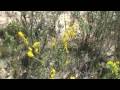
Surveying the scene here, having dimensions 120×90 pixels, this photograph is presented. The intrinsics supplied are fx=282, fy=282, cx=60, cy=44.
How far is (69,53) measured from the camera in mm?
4012

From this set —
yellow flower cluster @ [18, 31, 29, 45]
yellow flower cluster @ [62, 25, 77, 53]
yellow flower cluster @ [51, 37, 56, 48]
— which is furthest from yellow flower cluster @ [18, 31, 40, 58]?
yellow flower cluster @ [62, 25, 77, 53]

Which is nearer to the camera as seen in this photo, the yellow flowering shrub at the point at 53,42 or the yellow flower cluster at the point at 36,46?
the yellow flower cluster at the point at 36,46

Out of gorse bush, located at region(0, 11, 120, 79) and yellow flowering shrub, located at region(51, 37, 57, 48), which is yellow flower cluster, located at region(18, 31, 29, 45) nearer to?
gorse bush, located at region(0, 11, 120, 79)

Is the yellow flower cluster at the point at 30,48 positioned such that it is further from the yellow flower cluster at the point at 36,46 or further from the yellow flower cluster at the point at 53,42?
the yellow flower cluster at the point at 53,42

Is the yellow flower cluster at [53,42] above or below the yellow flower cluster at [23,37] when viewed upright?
below

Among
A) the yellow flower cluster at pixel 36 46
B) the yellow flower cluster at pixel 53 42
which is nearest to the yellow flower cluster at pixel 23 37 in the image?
the yellow flower cluster at pixel 36 46

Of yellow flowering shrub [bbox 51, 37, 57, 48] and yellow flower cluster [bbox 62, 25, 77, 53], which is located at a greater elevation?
yellow flower cluster [bbox 62, 25, 77, 53]

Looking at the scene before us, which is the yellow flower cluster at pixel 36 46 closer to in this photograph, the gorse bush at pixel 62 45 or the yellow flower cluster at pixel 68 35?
the gorse bush at pixel 62 45

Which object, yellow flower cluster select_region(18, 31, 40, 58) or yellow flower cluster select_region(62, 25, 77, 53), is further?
yellow flower cluster select_region(62, 25, 77, 53)

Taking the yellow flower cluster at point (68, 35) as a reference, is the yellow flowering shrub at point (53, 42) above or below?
below

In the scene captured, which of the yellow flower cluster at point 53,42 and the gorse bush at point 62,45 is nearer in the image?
the gorse bush at point 62,45

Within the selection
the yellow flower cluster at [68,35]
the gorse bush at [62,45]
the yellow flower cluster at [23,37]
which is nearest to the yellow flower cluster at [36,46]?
the gorse bush at [62,45]
